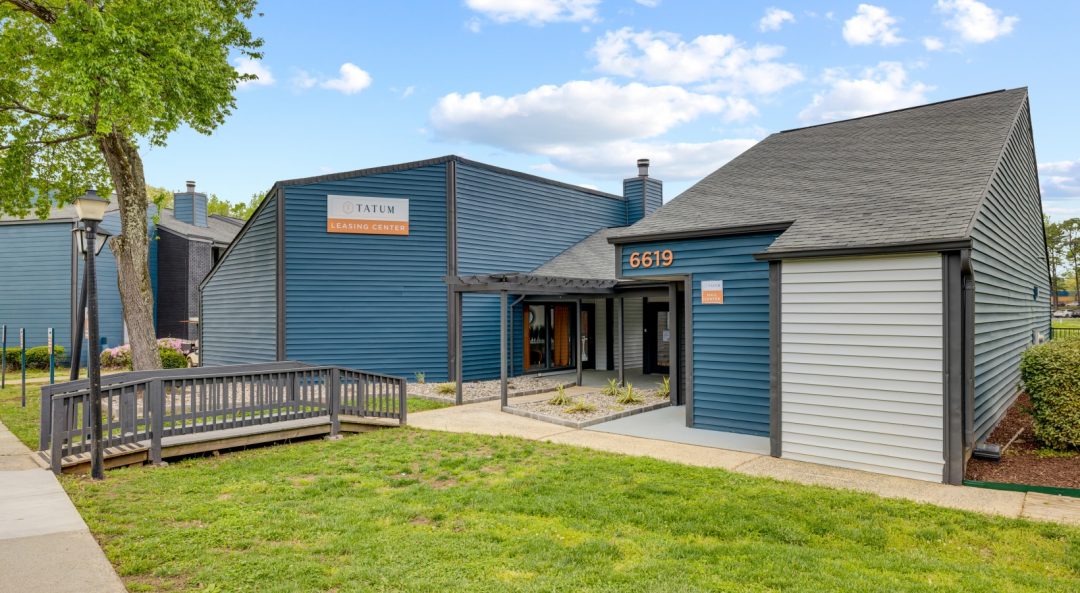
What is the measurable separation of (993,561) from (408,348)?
519 inches

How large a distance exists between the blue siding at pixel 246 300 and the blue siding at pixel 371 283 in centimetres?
70

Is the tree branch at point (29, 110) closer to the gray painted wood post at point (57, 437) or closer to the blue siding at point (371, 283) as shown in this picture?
the blue siding at point (371, 283)

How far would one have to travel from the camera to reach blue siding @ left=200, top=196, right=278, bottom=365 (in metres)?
15.6

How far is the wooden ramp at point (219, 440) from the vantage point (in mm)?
7232

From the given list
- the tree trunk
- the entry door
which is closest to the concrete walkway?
the entry door

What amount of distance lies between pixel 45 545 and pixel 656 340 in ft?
47.9

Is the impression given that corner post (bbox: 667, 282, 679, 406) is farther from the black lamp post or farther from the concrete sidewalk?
the concrete sidewalk

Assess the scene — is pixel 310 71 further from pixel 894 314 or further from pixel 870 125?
pixel 894 314

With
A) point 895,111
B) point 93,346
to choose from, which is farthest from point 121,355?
point 895,111

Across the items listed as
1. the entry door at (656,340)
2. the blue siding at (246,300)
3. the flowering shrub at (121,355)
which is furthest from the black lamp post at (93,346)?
the flowering shrub at (121,355)

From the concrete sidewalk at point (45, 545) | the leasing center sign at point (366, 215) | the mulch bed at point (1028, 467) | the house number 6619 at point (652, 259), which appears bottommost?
the mulch bed at point (1028, 467)

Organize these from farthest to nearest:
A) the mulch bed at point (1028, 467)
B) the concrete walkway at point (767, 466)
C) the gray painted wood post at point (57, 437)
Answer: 1. the gray painted wood post at point (57, 437)
2. the mulch bed at point (1028, 467)
3. the concrete walkway at point (767, 466)

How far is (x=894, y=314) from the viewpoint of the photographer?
284 inches

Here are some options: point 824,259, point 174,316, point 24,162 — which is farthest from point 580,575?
point 174,316
